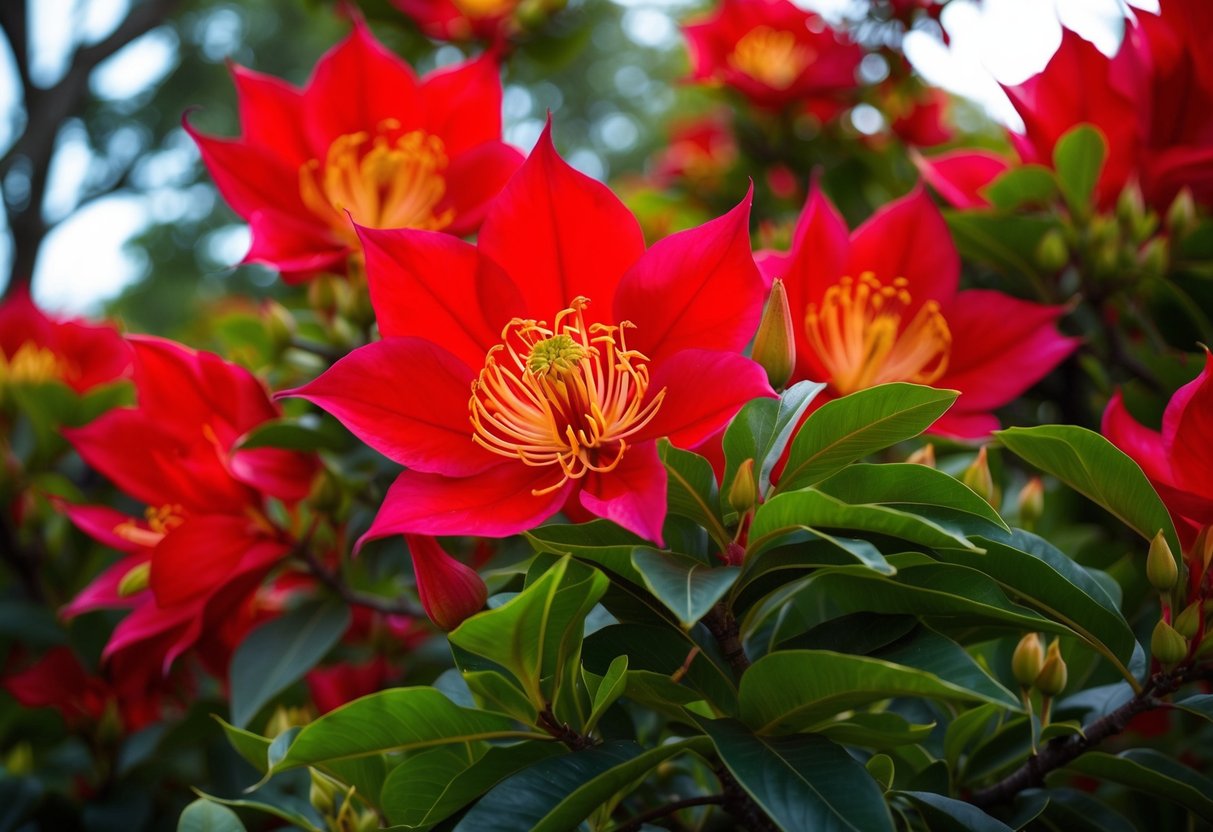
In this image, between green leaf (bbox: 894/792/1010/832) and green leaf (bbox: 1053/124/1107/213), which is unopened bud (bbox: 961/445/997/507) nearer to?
green leaf (bbox: 894/792/1010/832)

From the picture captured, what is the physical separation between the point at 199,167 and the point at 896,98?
931cm

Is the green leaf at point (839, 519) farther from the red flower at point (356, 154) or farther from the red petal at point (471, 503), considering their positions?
the red flower at point (356, 154)

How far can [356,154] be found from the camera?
1541mm

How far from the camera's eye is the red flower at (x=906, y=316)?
1314mm

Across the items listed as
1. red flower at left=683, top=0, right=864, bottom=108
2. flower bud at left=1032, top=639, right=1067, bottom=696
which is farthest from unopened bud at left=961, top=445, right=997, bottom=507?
red flower at left=683, top=0, right=864, bottom=108

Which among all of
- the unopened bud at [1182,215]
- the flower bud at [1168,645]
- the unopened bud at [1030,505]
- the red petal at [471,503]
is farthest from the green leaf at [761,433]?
the unopened bud at [1182,215]

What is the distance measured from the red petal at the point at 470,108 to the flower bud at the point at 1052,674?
0.97m

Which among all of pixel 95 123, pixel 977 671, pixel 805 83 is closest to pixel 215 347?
pixel 805 83

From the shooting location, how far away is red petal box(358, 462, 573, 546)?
969mm

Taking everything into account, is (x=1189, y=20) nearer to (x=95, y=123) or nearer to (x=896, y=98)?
(x=896, y=98)

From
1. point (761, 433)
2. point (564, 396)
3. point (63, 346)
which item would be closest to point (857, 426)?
point (761, 433)

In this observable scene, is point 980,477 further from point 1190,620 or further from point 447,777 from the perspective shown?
point 447,777

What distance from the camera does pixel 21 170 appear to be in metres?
3.66

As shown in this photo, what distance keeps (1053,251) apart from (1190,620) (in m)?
0.73
